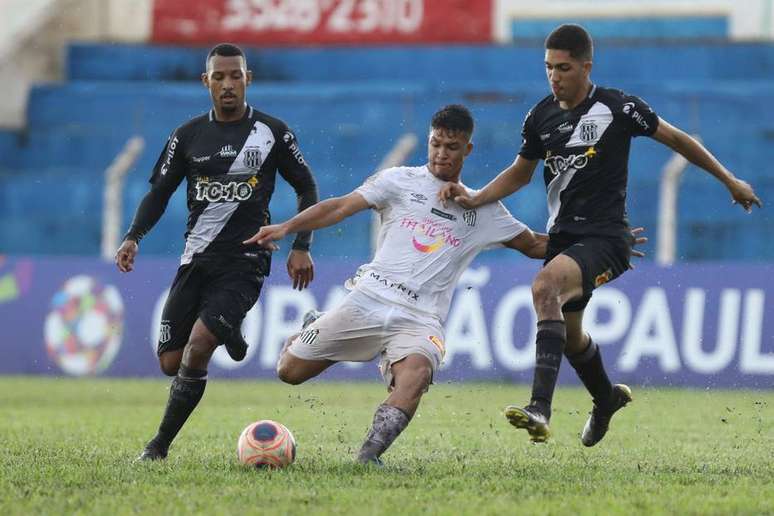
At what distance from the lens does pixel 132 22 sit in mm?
25234

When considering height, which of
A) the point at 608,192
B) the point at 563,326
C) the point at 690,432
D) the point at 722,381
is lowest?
the point at 722,381

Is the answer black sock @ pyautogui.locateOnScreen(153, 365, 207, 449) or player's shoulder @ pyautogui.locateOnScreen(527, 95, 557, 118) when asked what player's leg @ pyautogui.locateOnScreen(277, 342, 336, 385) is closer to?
black sock @ pyautogui.locateOnScreen(153, 365, 207, 449)

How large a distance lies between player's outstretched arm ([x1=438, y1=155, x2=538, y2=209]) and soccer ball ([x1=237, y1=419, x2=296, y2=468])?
61.5 inches

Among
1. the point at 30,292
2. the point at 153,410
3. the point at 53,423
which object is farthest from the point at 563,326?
the point at 30,292

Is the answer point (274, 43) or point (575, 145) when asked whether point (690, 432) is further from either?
point (274, 43)

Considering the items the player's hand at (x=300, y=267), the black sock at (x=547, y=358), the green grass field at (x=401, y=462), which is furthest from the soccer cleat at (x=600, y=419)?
the player's hand at (x=300, y=267)

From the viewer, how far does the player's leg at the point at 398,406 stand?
306 inches

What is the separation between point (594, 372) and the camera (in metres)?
9.03

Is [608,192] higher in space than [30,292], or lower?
higher

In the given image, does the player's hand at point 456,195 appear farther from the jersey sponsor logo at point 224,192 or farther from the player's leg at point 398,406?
the jersey sponsor logo at point 224,192

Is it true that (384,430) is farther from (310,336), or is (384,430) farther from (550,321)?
(550,321)

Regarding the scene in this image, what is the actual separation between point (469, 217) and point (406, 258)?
431 mm

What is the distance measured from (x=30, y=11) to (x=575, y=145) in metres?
17.9

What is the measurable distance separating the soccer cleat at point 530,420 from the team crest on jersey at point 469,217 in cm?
129
